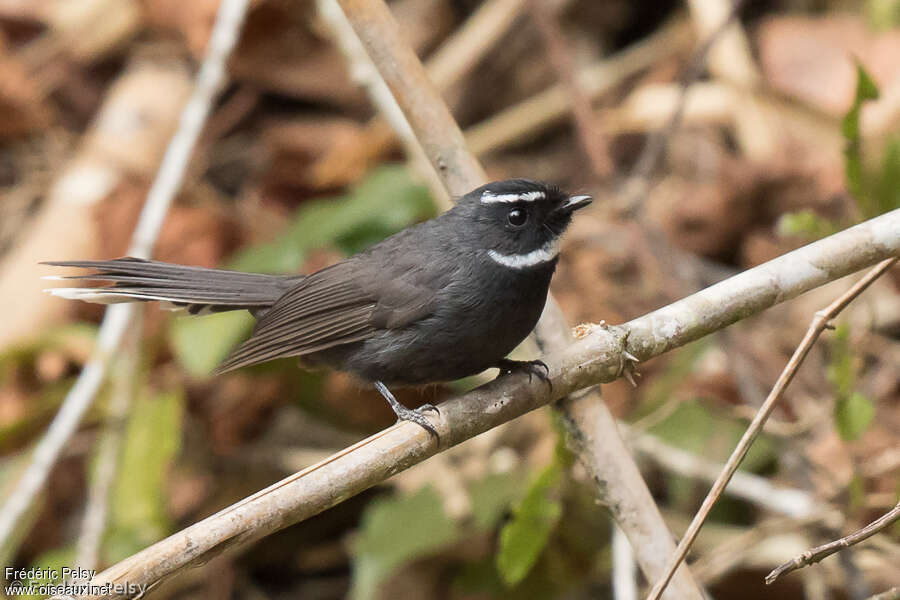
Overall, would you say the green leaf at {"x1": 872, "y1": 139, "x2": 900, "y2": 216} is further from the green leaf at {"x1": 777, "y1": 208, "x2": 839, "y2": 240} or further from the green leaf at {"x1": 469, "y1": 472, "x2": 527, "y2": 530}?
the green leaf at {"x1": 469, "y1": 472, "x2": 527, "y2": 530}

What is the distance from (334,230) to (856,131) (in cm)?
243

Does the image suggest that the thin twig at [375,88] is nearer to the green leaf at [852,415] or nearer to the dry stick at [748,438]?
the green leaf at [852,415]

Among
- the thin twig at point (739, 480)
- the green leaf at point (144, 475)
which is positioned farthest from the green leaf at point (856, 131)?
the green leaf at point (144, 475)

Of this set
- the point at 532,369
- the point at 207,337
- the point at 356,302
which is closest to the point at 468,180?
the point at 356,302

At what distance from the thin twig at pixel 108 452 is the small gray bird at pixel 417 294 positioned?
43.7 inches

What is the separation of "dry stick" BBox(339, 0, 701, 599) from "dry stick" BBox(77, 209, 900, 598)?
6 cm

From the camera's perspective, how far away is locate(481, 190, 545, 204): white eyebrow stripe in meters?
3.45

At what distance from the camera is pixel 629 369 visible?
2904mm

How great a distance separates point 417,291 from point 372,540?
1.38 m

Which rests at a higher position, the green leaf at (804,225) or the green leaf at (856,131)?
the green leaf at (856,131)

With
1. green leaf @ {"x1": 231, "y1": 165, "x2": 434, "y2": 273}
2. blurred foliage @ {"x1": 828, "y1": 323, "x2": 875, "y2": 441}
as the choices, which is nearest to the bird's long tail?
green leaf @ {"x1": 231, "y1": 165, "x2": 434, "y2": 273}

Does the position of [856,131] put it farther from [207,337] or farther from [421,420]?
[207,337]

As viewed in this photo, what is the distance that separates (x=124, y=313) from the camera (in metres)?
4.50

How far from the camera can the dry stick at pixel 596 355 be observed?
2.49 m
